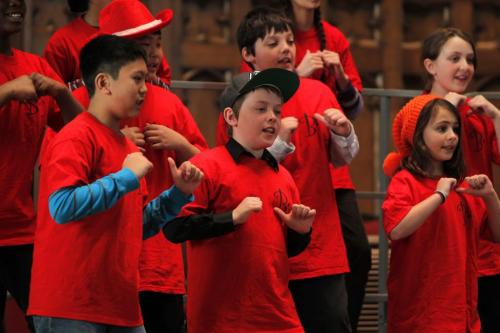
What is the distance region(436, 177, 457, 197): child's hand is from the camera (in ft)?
14.9

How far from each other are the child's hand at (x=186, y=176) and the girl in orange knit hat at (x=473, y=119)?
147 cm

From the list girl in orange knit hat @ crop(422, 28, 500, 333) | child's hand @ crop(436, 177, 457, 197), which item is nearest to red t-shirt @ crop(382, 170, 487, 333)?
child's hand @ crop(436, 177, 457, 197)

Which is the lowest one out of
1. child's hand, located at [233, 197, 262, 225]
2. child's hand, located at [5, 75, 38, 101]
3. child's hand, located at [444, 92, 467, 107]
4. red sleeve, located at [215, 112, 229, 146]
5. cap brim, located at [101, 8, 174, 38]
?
child's hand, located at [233, 197, 262, 225]

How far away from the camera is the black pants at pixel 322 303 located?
14.4 ft

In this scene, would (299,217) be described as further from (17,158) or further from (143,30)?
(17,158)

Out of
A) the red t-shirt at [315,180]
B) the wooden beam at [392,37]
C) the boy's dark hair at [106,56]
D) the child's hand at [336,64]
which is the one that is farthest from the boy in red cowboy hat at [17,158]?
the wooden beam at [392,37]

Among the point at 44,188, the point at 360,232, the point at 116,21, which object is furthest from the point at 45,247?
the point at 360,232

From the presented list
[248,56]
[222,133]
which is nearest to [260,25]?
[248,56]

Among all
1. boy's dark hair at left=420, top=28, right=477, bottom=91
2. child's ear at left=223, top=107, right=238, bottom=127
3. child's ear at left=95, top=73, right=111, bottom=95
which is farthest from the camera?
boy's dark hair at left=420, top=28, right=477, bottom=91

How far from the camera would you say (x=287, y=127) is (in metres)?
4.30

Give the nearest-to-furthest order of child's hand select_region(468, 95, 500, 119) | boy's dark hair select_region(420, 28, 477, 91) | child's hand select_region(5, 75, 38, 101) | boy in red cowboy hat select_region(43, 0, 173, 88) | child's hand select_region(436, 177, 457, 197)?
child's hand select_region(5, 75, 38, 101), child's hand select_region(436, 177, 457, 197), boy in red cowboy hat select_region(43, 0, 173, 88), child's hand select_region(468, 95, 500, 119), boy's dark hair select_region(420, 28, 477, 91)

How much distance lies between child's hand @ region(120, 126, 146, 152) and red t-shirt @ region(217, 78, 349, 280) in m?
0.47

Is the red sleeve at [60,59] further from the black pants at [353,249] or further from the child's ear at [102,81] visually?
the black pants at [353,249]

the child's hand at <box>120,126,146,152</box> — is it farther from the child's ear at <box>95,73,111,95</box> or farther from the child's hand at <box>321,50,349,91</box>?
the child's hand at <box>321,50,349,91</box>
